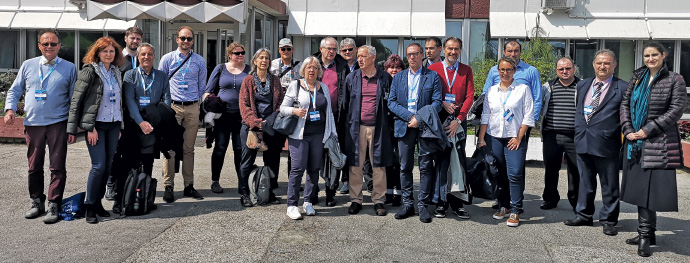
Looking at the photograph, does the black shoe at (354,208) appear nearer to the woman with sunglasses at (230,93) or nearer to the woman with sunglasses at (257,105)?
the woman with sunglasses at (257,105)

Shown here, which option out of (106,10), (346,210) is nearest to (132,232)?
(346,210)

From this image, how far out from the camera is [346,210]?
6.69 meters

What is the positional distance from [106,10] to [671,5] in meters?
14.0

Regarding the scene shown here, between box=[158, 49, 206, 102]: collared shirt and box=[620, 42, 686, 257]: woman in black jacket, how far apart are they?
4.57 metres

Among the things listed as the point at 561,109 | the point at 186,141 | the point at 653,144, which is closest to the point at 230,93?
the point at 186,141

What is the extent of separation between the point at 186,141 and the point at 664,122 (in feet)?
16.2

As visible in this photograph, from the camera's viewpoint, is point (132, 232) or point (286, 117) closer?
point (132, 232)

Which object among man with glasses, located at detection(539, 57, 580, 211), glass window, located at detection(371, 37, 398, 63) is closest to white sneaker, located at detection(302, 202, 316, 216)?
man with glasses, located at detection(539, 57, 580, 211)

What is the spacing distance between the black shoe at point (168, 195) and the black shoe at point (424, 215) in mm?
2740

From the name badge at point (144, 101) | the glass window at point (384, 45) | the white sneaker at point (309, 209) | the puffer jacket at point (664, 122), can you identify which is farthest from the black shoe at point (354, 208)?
the glass window at point (384, 45)

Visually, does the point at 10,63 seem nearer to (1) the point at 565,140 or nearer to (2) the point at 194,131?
(2) the point at 194,131

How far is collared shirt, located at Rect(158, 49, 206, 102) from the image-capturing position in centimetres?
714

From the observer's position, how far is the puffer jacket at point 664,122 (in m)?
5.17

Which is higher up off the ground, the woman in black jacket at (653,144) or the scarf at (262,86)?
the scarf at (262,86)
